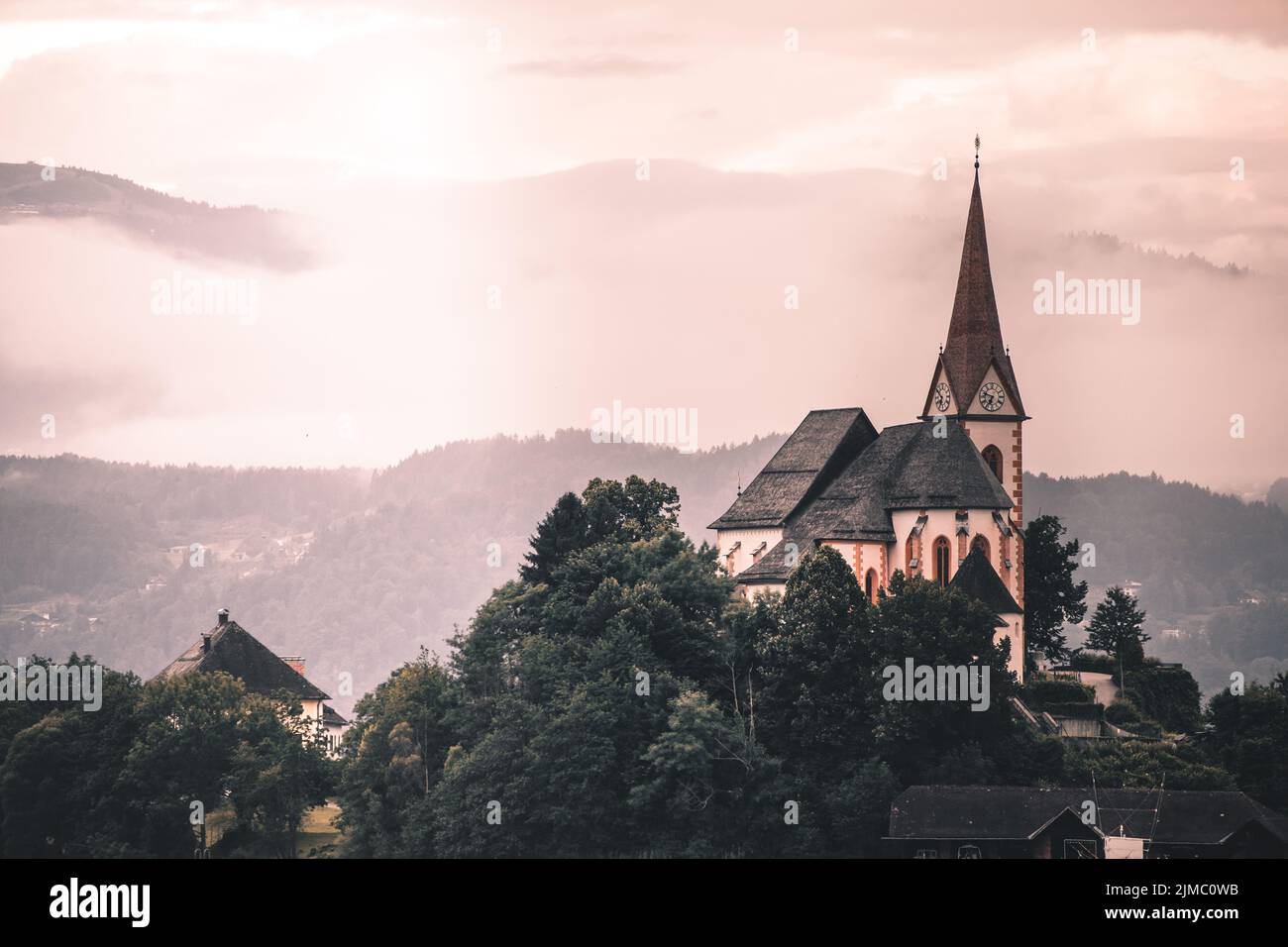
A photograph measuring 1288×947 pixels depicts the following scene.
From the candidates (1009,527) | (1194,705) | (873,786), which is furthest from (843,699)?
(1194,705)

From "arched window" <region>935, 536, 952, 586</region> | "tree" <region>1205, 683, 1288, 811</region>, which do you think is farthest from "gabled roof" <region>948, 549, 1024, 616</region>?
"tree" <region>1205, 683, 1288, 811</region>

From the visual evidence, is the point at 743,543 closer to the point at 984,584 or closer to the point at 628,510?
the point at 628,510

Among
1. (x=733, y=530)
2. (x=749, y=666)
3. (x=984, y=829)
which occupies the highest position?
(x=733, y=530)

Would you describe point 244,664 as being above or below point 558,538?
below

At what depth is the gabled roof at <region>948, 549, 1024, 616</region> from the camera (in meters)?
103

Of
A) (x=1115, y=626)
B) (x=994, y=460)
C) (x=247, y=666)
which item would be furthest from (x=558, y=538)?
(x=247, y=666)

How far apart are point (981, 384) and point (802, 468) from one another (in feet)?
32.4

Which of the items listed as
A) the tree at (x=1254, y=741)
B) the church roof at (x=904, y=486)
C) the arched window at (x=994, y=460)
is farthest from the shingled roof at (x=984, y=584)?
the tree at (x=1254, y=741)

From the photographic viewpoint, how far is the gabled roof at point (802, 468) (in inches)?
4471

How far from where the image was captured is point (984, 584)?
103812mm
